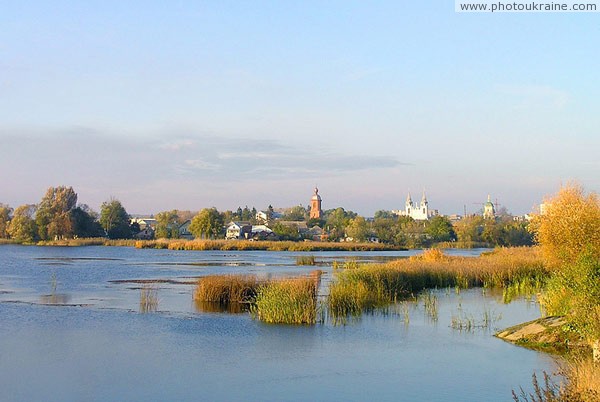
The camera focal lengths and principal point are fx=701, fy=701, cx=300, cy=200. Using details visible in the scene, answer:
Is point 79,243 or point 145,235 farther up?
point 145,235

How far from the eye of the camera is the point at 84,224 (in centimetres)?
9706

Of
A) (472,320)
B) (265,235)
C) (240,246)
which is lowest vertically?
(472,320)

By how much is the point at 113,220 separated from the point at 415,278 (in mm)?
78224

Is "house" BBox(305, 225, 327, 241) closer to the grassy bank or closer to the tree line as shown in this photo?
the tree line

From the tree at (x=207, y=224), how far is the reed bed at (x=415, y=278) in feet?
200

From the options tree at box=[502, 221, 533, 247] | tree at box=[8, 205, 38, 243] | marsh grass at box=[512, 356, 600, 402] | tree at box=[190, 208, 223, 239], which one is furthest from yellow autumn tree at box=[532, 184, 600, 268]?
tree at box=[8, 205, 38, 243]

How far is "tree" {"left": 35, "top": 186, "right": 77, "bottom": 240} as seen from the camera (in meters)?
91.6

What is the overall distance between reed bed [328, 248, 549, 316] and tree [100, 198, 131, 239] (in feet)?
229

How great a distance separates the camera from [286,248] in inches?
3440

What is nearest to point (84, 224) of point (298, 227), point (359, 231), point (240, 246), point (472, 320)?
point (240, 246)

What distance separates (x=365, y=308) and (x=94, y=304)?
Answer: 9.75m

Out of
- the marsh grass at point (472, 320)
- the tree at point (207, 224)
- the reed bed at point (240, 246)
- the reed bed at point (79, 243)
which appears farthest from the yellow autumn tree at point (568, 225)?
the tree at point (207, 224)

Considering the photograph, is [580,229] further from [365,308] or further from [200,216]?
[200,216]

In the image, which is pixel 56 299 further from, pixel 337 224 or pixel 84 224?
pixel 337 224
